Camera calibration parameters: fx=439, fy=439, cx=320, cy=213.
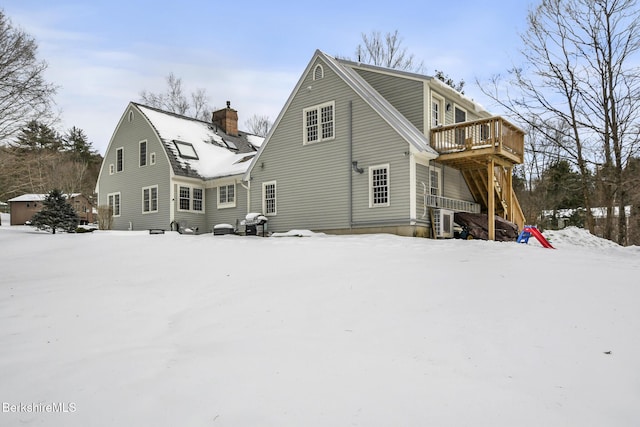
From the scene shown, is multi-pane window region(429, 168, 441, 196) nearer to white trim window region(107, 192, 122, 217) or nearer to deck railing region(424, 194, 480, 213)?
deck railing region(424, 194, 480, 213)

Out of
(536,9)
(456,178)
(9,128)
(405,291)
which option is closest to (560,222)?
(536,9)

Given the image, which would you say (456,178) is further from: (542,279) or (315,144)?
(542,279)

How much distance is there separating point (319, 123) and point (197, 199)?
8.20 meters

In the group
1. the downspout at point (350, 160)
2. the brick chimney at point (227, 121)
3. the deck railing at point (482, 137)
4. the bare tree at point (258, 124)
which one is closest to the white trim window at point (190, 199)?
the brick chimney at point (227, 121)

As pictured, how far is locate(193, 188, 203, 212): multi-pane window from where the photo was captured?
68.6 feet

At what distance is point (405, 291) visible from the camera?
5.93 metres

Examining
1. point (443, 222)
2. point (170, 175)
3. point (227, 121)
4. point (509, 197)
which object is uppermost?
point (227, 121)

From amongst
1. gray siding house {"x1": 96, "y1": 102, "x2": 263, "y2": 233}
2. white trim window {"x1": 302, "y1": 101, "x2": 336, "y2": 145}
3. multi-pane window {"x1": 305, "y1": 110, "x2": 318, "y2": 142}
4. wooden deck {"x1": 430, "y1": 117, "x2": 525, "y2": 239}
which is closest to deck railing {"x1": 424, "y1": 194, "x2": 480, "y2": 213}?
wooden deck {"x1": 430, "y1": 117, "x2": 525, "y2": 239}

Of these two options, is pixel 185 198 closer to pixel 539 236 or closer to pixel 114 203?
pixel 114 203

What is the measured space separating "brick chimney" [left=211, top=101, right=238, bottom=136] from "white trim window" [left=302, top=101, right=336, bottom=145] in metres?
10.6

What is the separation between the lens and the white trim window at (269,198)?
17.1m

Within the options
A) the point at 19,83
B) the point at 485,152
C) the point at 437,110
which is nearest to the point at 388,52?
the point at 437,110

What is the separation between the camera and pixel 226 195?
2025cm

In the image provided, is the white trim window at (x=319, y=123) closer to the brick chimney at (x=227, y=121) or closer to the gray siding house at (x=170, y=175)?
the gray siding house at (x=170, y=175)
